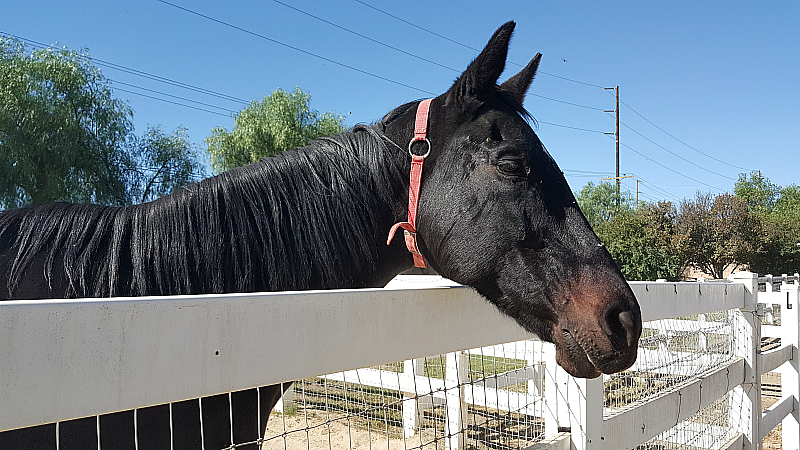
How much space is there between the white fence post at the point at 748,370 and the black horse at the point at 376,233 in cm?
299

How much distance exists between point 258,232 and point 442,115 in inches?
31.7

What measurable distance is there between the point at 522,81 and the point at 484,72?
416 millimetres

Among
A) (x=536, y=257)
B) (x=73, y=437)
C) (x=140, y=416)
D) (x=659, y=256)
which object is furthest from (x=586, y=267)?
(x=659, y=256)

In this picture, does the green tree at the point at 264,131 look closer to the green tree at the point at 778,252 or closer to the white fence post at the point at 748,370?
the white fence post at the point at 748,370

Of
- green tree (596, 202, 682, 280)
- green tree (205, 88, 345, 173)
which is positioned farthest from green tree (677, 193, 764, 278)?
green tree (205, 88, 345, 173)

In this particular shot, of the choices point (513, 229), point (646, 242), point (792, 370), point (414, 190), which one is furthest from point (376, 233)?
point (646, 242)

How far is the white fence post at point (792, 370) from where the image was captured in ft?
15.3

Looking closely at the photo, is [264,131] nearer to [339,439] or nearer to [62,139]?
[62,139]

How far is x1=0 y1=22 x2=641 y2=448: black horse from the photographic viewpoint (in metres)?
1.52

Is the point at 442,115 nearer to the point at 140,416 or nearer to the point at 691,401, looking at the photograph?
the point at 140,416

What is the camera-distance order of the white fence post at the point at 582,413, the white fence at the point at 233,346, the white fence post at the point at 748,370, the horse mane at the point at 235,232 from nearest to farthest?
1. the white fence at the point at 233,346
2. the horse mane at the point at 235,232
3. the white fence post at the point at 582,413
4. the white fence post at the point at 748,370

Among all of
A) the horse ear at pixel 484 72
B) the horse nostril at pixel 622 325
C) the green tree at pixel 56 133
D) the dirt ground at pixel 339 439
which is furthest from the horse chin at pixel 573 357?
the green tree at pixel 56 133

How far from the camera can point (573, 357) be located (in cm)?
159

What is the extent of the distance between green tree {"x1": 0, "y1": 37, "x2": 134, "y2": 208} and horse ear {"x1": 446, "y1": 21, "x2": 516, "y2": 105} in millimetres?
14880
